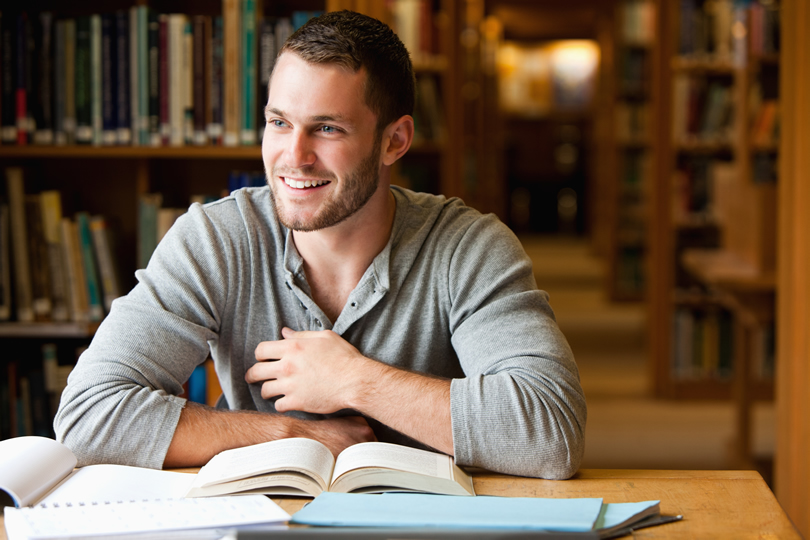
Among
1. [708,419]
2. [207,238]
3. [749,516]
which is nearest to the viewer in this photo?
[749,516]

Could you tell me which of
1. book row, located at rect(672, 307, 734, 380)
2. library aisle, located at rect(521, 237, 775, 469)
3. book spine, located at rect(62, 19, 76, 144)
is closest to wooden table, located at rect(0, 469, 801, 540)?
book spine, located at rect(62, 19, 76, 144)

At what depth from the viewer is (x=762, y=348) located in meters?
3.96

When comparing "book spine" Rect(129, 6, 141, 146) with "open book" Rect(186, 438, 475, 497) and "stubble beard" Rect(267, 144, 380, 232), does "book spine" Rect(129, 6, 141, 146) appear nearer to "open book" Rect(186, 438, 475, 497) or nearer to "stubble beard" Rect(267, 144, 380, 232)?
"stubble beard" Rect(267, 144, 380, 232)

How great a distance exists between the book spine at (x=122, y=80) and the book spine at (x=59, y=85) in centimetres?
13

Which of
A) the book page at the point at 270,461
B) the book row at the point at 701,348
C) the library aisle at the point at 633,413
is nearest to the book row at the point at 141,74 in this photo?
the book page at the point at 270,461

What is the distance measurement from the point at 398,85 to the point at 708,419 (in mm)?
2856

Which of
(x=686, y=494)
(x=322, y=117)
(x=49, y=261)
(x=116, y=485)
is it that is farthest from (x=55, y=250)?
(x=686, y=494)

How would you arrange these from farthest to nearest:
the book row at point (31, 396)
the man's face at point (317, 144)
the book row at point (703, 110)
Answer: the book row at point (703, 110), the book row at point (31, 396), the man's face at point (317, 144)

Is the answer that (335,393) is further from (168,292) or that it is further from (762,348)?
(762,348)

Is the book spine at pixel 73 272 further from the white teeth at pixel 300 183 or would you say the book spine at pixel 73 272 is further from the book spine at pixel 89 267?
the white teeth at pixel 300 183

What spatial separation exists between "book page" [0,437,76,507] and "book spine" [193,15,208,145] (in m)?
1.13

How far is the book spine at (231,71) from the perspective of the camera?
2.09 metres

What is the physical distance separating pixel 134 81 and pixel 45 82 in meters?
0.22

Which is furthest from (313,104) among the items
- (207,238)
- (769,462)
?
(769,462)
